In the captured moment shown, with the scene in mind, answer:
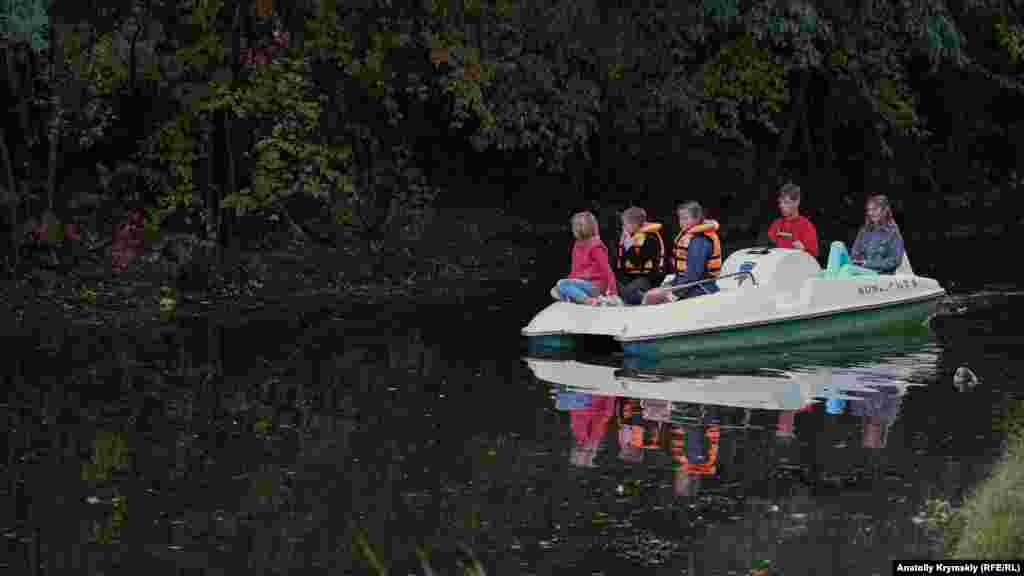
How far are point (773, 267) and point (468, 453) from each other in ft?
21.6

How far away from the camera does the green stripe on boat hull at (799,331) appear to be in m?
15.8

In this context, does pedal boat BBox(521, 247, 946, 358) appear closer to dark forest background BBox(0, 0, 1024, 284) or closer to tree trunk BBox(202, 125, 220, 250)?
dark forest background BBox(0, 0, 1024, 284)

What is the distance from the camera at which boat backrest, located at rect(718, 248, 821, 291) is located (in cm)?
1670

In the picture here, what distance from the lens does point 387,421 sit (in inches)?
486

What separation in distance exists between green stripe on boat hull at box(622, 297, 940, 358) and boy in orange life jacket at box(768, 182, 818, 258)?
1.04m

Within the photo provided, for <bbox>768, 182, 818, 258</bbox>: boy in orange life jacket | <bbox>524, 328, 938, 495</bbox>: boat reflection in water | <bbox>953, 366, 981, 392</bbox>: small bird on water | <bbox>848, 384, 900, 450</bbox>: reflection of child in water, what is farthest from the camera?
<bbox>768, 182, 818, 258</bbox>: boy in orange life jacket

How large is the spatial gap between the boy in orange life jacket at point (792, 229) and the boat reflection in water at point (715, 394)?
1.33 m

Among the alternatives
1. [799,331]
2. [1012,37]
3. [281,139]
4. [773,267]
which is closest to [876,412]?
[799,331]

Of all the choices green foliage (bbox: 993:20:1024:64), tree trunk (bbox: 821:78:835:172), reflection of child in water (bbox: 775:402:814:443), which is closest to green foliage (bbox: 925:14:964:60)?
tree trunk (bbox: 821:78:835:172)

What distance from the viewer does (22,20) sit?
1778cm

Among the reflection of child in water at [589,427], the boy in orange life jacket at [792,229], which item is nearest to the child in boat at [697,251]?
the boy in orange life jacket at [792,229]

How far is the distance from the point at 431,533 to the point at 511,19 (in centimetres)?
1676

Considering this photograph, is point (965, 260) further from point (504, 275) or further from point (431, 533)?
point (431, 533)

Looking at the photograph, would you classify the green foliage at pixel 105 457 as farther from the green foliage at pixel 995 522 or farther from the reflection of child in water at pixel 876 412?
the green foliage at pixel 995 522
